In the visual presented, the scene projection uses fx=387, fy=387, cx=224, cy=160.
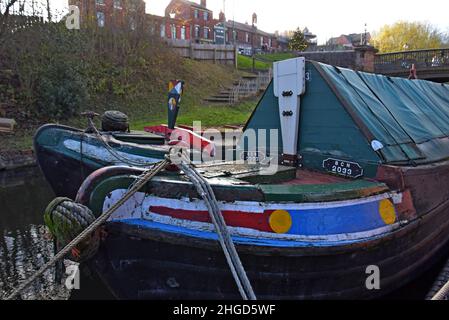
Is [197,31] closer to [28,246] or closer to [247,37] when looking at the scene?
[247,37]

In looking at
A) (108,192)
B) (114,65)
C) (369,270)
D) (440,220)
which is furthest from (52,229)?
(114,65)

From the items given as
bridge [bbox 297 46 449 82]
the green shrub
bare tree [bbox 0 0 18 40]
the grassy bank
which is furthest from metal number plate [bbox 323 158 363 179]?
the grassy bank

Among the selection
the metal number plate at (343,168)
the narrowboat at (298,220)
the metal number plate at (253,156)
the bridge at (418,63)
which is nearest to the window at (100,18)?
the bridge at (418,63)

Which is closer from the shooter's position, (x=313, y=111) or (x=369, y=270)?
(x=369, y=270)

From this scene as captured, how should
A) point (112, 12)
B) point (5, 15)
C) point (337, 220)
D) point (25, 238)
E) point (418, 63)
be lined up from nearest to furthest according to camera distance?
point (337, 220) → point (25, 238) → point (5, 15) → point (112, 12) → point (418, 63)

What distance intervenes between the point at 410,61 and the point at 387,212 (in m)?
22.6

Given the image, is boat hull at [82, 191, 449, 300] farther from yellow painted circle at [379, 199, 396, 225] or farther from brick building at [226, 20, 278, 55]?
brick building at [226, 20, 278, 55]

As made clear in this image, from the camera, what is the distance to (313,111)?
5023 mm

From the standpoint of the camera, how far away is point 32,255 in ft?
18.7

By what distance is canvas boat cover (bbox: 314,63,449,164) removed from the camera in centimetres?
461

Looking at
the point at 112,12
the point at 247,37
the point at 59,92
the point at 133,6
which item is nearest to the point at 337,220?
the point at 59,92
